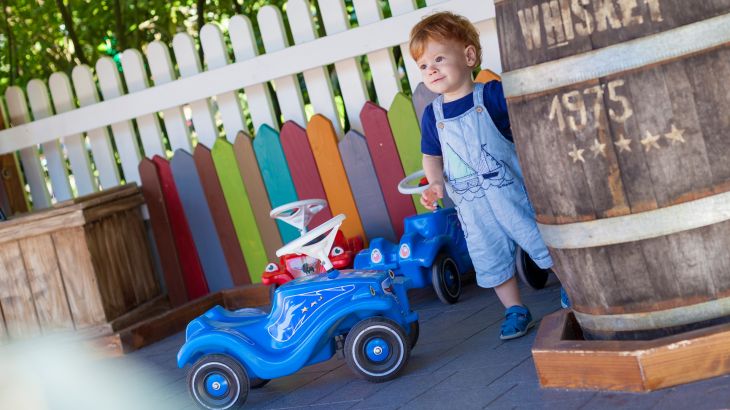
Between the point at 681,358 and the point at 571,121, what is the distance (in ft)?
2.16

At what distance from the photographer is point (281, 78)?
5.41m

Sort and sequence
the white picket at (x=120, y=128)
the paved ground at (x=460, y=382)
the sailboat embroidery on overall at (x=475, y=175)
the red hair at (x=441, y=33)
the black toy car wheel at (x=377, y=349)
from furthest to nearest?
1. the white picket at (x=120, y=128)
2. the red hair at (x=441, y=33)
3. the sailboat embroidery on overall at (x=475, y=175)
4. the black toy car wheel at (x=377, y=349)
5. the paved ground at (x=460, y=382)

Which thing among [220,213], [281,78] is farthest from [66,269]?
[281,78]

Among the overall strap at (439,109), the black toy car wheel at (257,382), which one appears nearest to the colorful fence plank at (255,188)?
the black toy car wheel at (257,382)

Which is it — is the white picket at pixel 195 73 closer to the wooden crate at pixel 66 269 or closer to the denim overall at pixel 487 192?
the wooden crate at pixel 66 269

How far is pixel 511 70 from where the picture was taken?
269 centimetres

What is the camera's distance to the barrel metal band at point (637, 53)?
7.81ft

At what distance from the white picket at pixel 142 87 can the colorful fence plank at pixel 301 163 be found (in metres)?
0.94

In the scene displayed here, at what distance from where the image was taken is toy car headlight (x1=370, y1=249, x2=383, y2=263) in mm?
4523

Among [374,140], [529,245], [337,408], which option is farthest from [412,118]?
[337,408]

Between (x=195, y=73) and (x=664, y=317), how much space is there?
3659mm

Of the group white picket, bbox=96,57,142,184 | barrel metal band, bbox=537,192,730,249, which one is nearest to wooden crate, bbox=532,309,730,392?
barrel metal band, bbox=537,192,730,249

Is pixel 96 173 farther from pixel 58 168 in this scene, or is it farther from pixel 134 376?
pixel 134 376

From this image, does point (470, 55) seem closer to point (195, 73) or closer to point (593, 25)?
point (593, 25)
